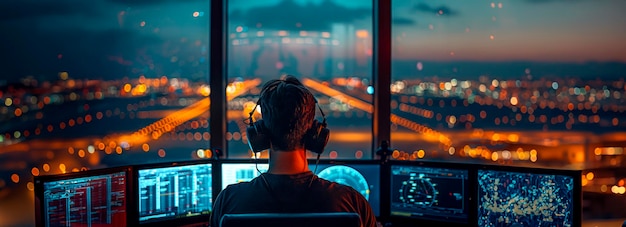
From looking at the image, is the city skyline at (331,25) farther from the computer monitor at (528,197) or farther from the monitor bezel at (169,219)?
the computer monitor at (528,197)

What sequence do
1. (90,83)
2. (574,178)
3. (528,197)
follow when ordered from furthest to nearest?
(90,83) < (528,197) < (574,178)

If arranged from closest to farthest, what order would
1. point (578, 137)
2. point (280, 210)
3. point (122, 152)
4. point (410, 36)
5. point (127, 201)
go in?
1. point (280, 210)
2. point (127, 201)
3. point (410, 36)
4. point (122, 152)
5. point (578, 137)

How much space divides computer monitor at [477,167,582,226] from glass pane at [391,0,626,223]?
1034mm

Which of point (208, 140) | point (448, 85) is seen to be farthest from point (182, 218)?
point (448, 85)

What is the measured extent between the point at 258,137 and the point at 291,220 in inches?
17.6

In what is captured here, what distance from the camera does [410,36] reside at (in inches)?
167

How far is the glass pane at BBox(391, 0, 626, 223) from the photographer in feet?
13.0

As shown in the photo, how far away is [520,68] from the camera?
446 cm

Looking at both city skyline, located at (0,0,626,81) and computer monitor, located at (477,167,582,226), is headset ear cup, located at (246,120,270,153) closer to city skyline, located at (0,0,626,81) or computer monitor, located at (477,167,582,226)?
computer monitor, located at (477,167,582,226)

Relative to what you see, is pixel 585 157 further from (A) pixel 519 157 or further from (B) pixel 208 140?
(B) pixel 208 140

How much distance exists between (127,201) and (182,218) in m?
0.32

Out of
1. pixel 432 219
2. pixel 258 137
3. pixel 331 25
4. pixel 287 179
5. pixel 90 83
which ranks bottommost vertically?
pixel 432 219

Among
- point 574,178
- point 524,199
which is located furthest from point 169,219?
point 574,178

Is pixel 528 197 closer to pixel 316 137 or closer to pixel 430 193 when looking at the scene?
pixel 430 193
